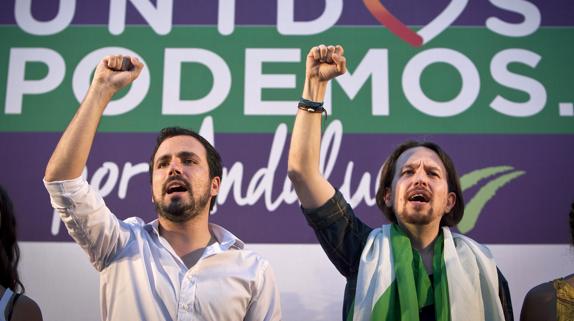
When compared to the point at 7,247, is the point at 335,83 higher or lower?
higher

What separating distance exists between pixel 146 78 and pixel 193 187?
93 cm

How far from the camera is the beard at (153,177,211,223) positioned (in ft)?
6.22

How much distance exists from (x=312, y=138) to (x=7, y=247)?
92 cm

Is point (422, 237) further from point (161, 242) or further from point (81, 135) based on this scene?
point (81, 135)

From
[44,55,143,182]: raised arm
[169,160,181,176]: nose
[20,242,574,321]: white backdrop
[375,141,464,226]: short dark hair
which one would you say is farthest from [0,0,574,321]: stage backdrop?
[44,55,143,182]: raised arm

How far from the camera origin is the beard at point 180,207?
189cm

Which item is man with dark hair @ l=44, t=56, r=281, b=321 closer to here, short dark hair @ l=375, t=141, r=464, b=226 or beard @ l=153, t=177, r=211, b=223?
beard @ l=153, t=177, r=211, b=223

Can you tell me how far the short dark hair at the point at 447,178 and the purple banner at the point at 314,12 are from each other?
2.66 ft

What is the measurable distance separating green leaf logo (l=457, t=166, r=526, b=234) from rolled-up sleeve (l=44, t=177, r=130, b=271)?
52.9 inches

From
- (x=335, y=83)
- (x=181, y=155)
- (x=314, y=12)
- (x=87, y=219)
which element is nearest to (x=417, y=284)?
(x=181, y=155)

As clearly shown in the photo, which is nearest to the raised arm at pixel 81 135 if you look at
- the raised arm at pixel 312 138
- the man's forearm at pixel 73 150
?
the man's forearm at pixel 73 150

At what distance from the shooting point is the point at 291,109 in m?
2.67

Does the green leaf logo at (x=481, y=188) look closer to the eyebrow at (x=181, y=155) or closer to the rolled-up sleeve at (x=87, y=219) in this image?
the eyebrow at (x=181, y=155)

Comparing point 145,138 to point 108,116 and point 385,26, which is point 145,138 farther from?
point 385,26
